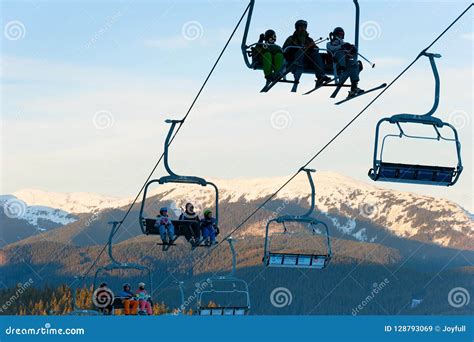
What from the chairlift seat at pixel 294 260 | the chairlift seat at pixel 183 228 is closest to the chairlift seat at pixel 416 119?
the chairlift seat at pixel 294 260

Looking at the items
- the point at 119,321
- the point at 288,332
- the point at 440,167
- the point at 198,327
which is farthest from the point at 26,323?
the point at 440,167

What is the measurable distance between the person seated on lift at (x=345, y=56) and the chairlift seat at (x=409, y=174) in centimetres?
275

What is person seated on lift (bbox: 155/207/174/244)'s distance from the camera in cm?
3334

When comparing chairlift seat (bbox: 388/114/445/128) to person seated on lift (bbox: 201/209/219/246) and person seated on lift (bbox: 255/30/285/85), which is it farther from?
person seated on lift (bbox: 201/209/219/246)

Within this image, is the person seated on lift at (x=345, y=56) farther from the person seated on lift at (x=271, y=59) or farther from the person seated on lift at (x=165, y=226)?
the person seated on lift at (x=165, y=226)

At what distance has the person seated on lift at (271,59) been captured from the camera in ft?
80.2

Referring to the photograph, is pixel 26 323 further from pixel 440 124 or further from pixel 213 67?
pixel 440 124

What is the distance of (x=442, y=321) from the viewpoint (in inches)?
1101

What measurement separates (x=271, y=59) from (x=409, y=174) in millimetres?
4997

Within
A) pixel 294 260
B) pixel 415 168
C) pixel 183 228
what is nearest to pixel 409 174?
pixel 415 168

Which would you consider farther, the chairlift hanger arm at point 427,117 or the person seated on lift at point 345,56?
the person seated on lift at point 345,56

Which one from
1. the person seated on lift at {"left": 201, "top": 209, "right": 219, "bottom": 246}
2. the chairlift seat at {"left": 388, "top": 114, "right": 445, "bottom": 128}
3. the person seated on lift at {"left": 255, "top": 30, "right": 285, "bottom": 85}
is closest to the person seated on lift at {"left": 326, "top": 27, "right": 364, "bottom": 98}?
the person seated on lift at {"left": 255, "top": 30, "right": 285, "bottom": 85}

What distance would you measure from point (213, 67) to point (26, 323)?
7.79m

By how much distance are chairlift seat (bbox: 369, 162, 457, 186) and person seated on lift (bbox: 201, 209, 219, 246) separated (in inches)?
516
